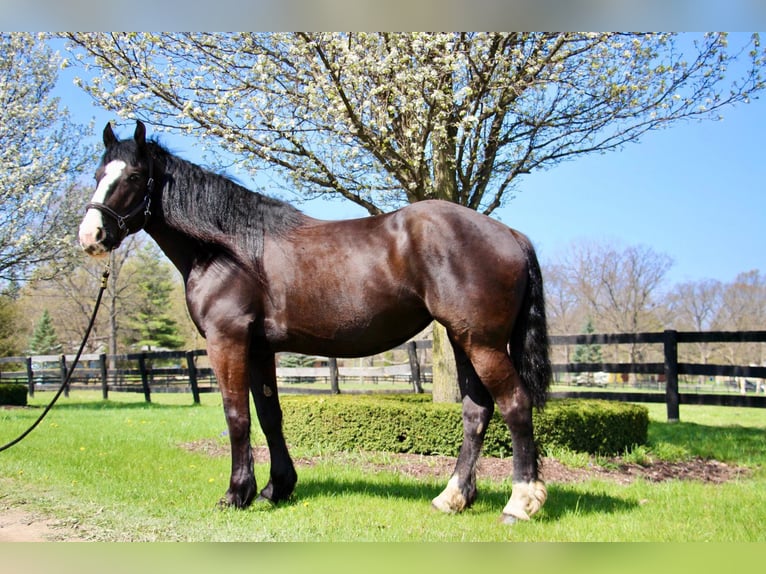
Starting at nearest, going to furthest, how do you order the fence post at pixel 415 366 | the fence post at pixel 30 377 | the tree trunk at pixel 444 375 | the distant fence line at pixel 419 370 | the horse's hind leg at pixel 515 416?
the horse's hind leg at pixel 515 416
the tree trunk at pixel 444 375
the distant fence line at pixel 419 370
the fence post at pixel 415 366
the fence post at pixel 30 377

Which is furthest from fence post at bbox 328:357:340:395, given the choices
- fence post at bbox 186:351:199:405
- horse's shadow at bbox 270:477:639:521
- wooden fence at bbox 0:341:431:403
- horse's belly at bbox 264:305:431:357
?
horse's belly at bbox 264:305:431:357

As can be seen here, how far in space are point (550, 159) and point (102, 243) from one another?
507cm

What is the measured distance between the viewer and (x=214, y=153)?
6785mm

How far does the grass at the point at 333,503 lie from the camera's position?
3.17 m

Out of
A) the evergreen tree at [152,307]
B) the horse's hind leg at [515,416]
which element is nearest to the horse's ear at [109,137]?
the horse's hind leg at [515,416]

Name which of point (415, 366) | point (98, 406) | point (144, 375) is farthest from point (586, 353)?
point (98, 406)

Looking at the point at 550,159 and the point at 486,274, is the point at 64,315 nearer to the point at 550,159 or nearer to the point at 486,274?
the point at 550,159

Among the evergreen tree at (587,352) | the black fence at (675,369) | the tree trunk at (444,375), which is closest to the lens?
the tree trunk at (444,375)

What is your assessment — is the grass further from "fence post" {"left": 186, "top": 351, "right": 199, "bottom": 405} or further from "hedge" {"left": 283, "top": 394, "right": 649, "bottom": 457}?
"fence post" {"left": 186, "top": 351, "right": 199, "bottom": 405}

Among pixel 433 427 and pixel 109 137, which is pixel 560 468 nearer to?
pixel 433 427

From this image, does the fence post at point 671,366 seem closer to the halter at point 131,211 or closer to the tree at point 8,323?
the halter at point 131,211

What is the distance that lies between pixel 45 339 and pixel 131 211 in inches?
437

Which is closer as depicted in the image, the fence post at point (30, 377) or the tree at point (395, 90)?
the tree at point (395, 90)
